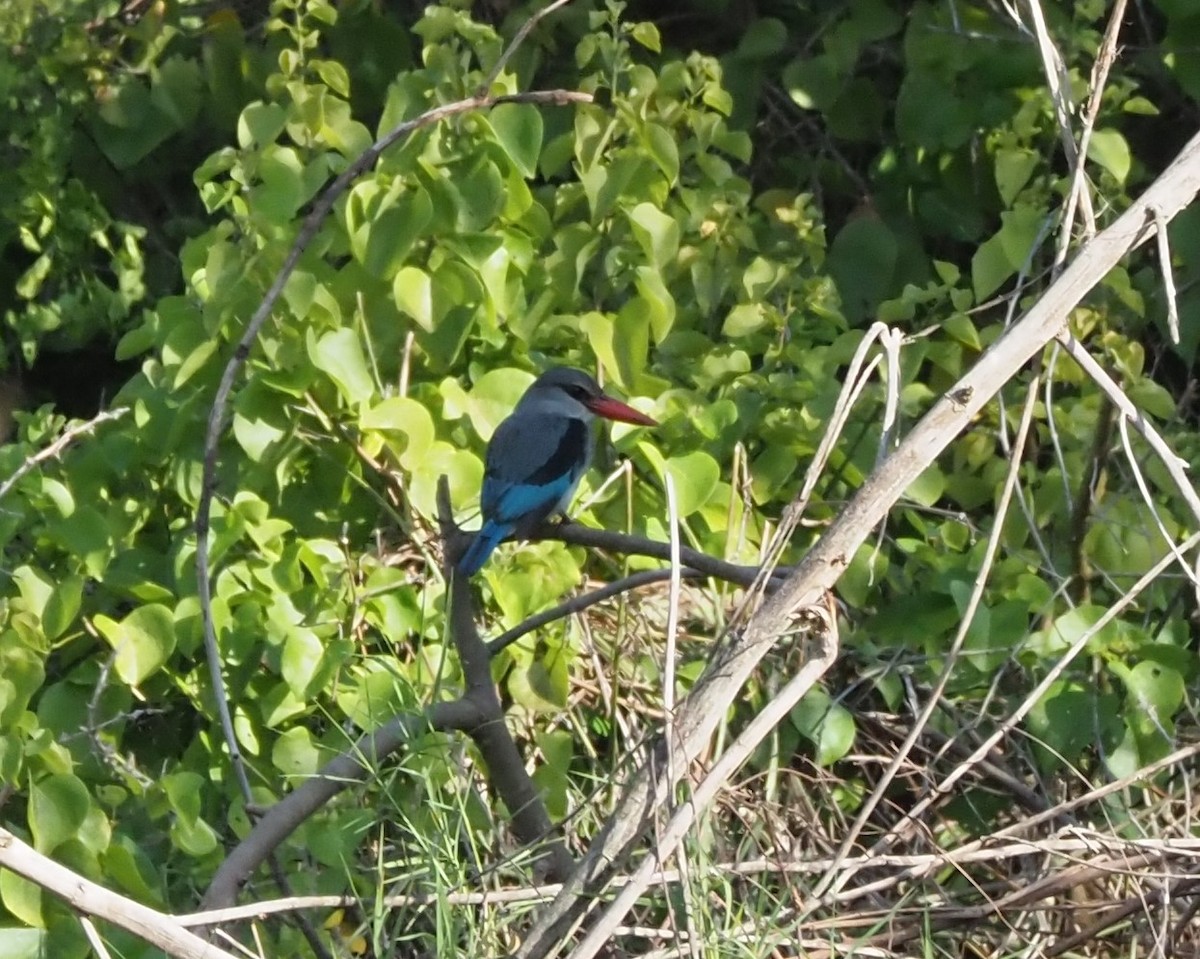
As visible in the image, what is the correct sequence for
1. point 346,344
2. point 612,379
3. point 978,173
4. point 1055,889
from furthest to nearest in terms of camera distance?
point 978,173 → point 612,379 → point 346,344 → point 1055,889

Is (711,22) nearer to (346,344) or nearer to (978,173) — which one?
(978,173)

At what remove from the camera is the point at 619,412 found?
2.72 meters

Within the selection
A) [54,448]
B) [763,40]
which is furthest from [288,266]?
[763,40]

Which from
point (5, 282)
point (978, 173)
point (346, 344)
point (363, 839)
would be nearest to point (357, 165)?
point (346, 344)

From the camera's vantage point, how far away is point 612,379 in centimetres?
276

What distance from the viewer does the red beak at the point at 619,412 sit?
2.68 metres

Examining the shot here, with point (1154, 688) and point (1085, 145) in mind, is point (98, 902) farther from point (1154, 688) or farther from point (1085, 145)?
point (1154, 688)

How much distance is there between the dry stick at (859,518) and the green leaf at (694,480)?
95 centimetres

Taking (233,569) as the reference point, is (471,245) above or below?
above

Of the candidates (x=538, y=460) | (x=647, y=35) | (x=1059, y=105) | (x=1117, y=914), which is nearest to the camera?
(x=1059, y=105)

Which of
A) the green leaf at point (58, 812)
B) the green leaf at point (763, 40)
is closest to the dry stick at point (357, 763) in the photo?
the green leaf at point (58, 812)

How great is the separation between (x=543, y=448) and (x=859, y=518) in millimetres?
1612

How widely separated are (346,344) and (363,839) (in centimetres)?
74

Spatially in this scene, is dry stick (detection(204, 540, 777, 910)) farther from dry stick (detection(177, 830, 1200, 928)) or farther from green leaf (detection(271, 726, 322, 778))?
green leaf (detection(271, 726, 322, 778))
